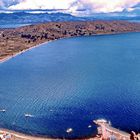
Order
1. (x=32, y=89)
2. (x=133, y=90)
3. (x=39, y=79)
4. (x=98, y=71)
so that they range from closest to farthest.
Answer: (x=133, y=90)
(x=32, y=89)
(x=39, y=79)
(x=98, y=71)

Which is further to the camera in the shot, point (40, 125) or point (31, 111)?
point (31, 111)

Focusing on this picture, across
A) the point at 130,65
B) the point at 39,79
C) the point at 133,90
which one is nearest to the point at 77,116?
the point at 133,90

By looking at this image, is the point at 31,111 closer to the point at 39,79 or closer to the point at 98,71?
the point at 39,79

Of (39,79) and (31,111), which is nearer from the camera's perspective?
(31,111)

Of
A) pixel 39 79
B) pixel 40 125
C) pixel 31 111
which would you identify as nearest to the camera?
pixel 40 125

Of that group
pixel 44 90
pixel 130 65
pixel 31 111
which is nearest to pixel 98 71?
pixel 130 65

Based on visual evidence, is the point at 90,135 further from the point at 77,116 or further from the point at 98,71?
the point at 98,71
